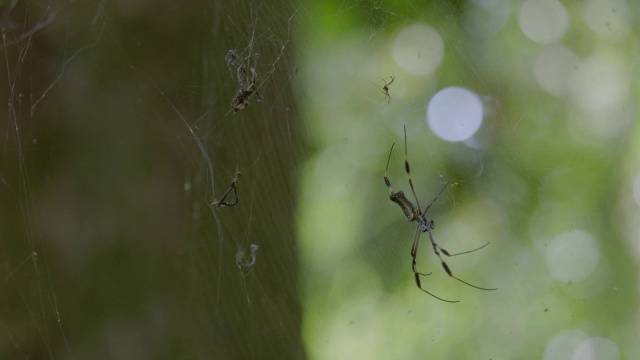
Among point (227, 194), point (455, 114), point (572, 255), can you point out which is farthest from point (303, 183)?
point (572, 255)

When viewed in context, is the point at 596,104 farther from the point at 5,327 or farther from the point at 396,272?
the point at 5,327

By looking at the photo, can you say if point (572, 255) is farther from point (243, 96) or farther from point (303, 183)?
point (243, 96)

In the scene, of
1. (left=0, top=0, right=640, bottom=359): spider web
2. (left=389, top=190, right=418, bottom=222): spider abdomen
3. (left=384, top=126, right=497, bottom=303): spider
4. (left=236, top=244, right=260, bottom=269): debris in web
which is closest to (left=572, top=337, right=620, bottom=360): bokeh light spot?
(left=0, top=0, right=640, bottom=359): spider web

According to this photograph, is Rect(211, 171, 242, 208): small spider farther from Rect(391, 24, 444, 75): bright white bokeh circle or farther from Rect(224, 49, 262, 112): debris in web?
Rect(391, 24, 444, 75): bright white bokeh circle

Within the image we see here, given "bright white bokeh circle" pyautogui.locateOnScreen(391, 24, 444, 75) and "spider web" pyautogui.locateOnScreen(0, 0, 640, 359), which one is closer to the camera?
"spider web" pyautogui.locateOnScreen(0, 0, 640, 359)

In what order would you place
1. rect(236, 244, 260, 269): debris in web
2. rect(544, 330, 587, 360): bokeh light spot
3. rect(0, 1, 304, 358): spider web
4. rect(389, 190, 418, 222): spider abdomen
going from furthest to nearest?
rect(544, 330, 587, 360): bokeh light spot < rect(389, 190, 418, 222): spider abdomen < rect(236, 244, 260, 269): debris in web < rect(0, 1, 304, 358): spider web

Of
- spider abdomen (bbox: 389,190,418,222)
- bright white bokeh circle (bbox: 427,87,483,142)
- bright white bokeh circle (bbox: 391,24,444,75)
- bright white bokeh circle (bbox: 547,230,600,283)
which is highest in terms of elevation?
bright white bokeh circle (bbox: 391,24,444,75)

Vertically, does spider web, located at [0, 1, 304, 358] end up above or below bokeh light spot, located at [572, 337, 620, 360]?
above

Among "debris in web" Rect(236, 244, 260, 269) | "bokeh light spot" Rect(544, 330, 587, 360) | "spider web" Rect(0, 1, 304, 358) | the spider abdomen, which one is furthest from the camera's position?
"bokeh light spot" Rect(544, 330, 587, 360)
